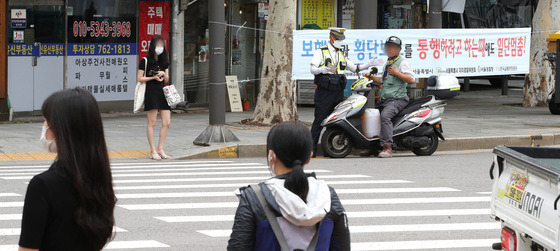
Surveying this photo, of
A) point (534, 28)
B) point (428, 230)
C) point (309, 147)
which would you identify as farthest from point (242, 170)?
point (534, 28)

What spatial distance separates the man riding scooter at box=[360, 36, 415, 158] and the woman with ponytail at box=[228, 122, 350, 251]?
969 centimetres

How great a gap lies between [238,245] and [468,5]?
24.6m

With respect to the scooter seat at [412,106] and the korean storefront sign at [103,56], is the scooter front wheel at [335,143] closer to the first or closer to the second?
the scooter seat at [412,106]

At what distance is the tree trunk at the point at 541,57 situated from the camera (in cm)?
2114

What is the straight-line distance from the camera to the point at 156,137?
51.4 ft

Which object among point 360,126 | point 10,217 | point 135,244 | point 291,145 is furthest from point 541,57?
point 291,145

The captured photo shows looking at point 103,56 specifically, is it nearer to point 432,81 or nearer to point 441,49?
point 441,49

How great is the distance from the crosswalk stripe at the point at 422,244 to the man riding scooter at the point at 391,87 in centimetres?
560

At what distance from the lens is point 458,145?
1541 centimetres

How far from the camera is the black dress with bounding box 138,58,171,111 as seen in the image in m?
13.1

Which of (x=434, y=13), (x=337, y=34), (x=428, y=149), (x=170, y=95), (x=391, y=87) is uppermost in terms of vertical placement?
(x=434, y=13)

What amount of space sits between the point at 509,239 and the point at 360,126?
7466 millimetres

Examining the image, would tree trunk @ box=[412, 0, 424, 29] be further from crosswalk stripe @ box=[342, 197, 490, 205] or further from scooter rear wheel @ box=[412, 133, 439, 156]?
crosswalk stripe @ box=[342, 197, 490, 205]

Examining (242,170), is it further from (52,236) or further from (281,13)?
(52,236)
